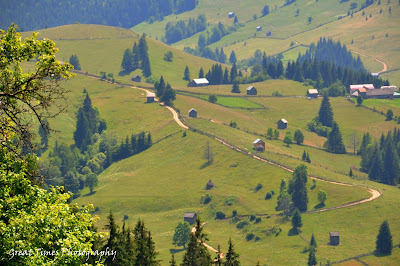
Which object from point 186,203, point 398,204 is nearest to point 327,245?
point 398,204

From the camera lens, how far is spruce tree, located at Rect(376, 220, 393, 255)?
16025 cm

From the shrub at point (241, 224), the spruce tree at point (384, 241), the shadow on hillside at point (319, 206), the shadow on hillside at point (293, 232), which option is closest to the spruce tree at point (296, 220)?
the shadow on hillside at point (293, 232)

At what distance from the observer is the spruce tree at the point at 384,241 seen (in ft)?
526

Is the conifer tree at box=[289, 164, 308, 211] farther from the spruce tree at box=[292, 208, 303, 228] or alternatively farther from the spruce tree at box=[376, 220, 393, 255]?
the spruce tree at box=[376, 220, 393, 255]

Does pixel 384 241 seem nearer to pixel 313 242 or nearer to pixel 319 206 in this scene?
pixel 313 242

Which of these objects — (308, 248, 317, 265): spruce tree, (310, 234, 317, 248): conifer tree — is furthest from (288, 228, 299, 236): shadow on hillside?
(308, 248, 317, 265): spruce tree

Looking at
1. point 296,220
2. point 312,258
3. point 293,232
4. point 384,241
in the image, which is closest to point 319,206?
point 296,220

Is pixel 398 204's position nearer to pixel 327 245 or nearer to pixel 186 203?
pixel 327 245

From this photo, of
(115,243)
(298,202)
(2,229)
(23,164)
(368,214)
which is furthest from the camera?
(298,202)

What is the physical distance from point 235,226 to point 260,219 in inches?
291

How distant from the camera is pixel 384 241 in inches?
6348

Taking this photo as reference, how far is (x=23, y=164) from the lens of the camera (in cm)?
2269

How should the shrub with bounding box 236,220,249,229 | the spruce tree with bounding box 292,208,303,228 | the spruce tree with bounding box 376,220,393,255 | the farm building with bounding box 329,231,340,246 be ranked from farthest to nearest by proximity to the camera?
the shrub with bounding box 236,220,249,229 → the spruce tree with bounding box 292,208,303,228 → the farm building with bounding box 329,231,340,246 → the spruce tree with bounding box 376,220,393,255

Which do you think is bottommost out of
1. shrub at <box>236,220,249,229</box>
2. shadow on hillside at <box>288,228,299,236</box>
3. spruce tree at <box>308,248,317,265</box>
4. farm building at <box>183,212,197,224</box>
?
spruce tree at <box>308,248,317,265</box>
